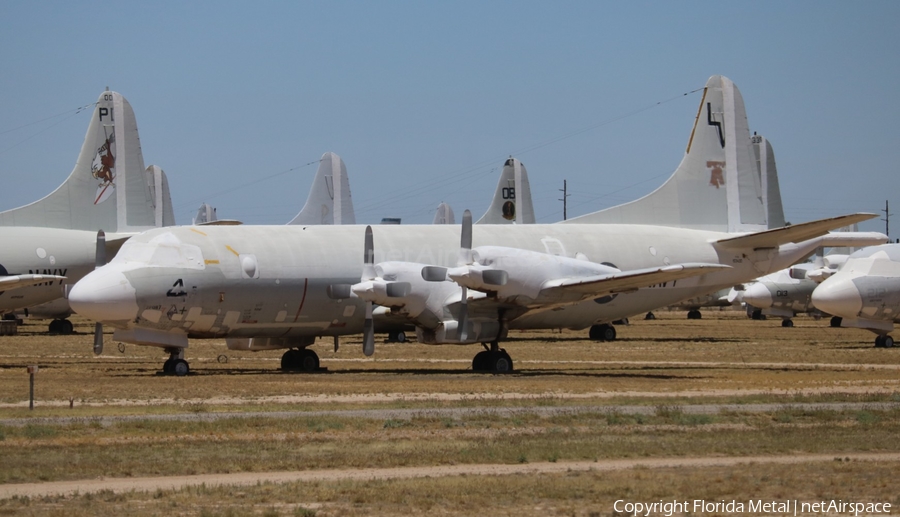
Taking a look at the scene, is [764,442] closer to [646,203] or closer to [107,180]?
[646,203]

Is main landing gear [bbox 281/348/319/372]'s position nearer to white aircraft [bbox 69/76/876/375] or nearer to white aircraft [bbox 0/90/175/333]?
white aircraft [bbox 69/76/876/375]

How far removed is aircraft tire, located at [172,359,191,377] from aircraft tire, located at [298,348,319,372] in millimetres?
3786

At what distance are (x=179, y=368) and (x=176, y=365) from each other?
0.40 ft

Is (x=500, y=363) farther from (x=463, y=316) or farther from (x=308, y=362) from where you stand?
(x=308, y=362)

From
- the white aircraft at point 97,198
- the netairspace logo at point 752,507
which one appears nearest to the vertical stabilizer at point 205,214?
the white aircraft at point 97,198

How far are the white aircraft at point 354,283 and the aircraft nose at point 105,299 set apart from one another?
29 millimetres

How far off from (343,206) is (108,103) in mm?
14300

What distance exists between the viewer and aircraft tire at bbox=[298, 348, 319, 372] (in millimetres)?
31750

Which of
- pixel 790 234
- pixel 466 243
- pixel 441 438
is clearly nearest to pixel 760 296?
pixel 790 234

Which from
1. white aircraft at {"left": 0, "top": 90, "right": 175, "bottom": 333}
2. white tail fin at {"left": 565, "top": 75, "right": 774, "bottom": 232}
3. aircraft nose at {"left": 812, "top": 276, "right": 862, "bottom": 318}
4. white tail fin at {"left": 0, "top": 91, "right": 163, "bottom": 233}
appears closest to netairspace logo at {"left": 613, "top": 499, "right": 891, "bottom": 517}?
white tail fin at {"left": 565, "top": 75, "right": 774, "bottom": 232}

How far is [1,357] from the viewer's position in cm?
3678

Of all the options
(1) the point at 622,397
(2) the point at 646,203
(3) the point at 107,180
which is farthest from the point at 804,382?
(3) the point at 107,180

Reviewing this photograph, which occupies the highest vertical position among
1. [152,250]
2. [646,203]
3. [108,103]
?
[108,103]

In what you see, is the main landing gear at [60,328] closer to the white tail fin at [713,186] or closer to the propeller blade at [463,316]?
the white tail fin at [713,186]
